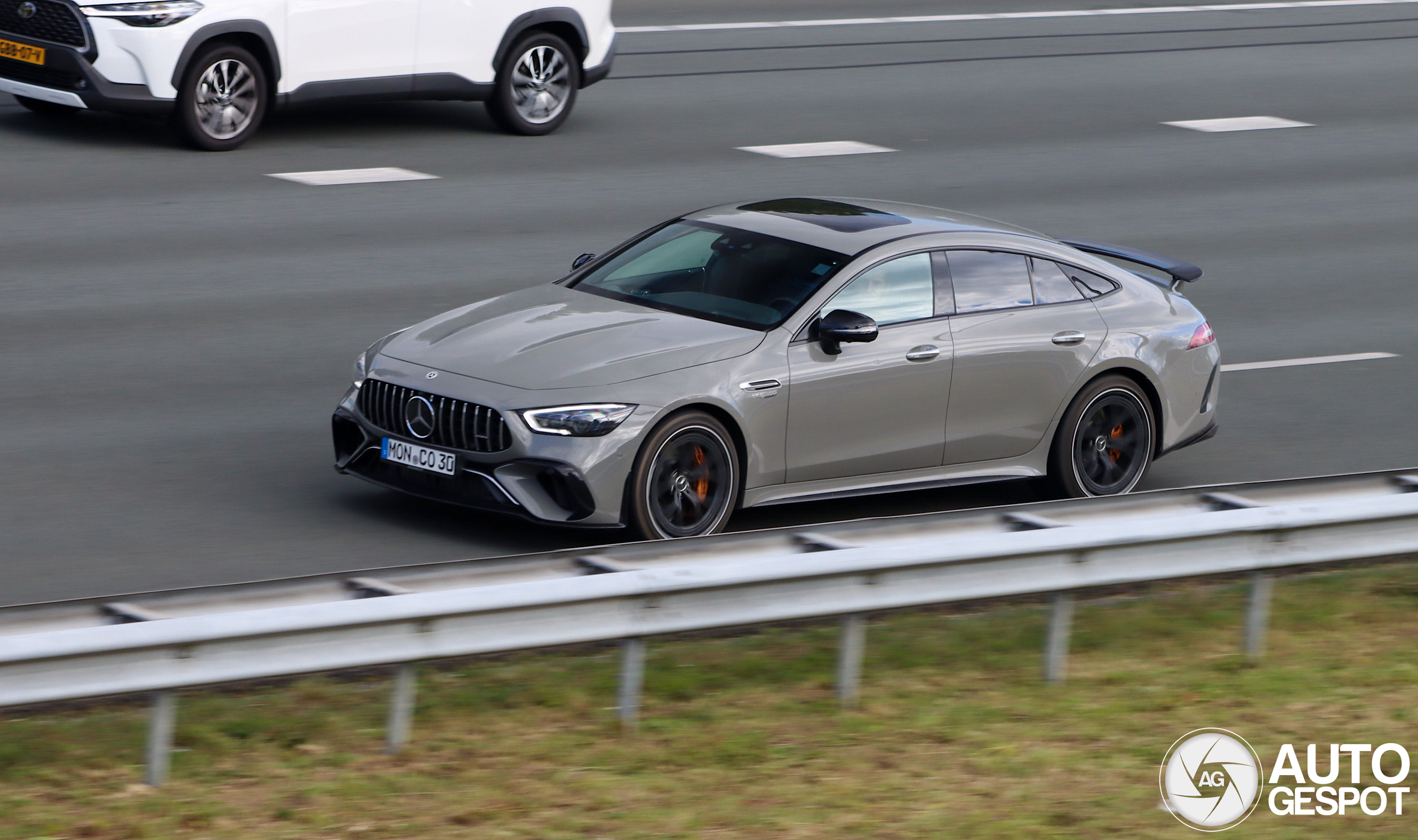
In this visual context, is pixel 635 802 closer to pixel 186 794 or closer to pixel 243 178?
pixel 186 794

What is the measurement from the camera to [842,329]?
920 cm

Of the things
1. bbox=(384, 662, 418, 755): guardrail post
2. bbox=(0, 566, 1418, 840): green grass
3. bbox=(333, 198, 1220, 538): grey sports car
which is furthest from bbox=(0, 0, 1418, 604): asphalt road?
bbox=(384, 662, 418, 755): guardrail post

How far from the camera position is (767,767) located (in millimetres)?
6391

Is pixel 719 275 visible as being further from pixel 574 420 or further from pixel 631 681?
pixel 631 681

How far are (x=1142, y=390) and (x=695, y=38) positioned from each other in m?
14.7

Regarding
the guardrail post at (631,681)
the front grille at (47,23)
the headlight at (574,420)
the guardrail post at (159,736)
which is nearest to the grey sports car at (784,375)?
the headlight at (574,420)

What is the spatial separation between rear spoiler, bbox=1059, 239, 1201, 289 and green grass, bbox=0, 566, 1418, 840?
3296 millimetres


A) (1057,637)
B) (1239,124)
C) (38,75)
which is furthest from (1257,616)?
(1239,124)

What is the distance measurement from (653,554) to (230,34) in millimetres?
10666

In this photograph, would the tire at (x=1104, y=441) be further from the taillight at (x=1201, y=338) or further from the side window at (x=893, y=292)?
the side window at (x=893, y=292)

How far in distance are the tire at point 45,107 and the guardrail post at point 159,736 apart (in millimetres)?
12598

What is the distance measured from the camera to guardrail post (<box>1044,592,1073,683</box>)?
7.29 m

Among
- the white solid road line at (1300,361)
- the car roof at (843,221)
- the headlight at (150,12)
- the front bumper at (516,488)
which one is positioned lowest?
the front bumper at (516,488)

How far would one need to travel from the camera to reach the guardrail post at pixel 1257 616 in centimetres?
766
